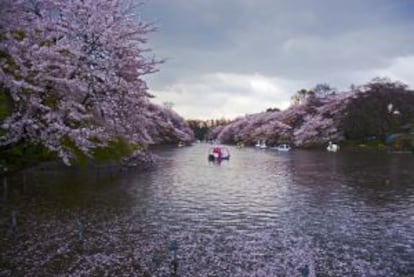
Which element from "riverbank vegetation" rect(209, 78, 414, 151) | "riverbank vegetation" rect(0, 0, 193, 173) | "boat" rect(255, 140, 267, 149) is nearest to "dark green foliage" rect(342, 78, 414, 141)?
"riverbank vegetation" rect(209, 78, 414, 151)

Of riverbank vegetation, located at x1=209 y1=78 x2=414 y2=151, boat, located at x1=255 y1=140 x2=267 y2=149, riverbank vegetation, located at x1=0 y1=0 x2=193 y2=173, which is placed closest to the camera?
riverbank vegetation, located at x1=0 y1=0 x2=193 y2=173

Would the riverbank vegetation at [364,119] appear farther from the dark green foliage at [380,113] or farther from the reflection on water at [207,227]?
the reflection on water at [207,227]

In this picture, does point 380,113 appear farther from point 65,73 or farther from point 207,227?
point 65,73

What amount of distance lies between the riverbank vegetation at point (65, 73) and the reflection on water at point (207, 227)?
5029mm

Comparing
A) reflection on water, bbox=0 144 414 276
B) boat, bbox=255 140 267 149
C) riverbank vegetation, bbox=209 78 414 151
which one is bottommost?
reflection on water, bbox=0 144 414 276

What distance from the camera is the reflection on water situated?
1795cm

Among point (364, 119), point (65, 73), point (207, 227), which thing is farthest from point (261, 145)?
point (65, 73)

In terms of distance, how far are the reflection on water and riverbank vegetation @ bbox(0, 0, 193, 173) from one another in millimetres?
5029

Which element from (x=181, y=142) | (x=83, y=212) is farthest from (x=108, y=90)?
(x=181, y=142)

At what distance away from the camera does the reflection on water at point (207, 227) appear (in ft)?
58.9

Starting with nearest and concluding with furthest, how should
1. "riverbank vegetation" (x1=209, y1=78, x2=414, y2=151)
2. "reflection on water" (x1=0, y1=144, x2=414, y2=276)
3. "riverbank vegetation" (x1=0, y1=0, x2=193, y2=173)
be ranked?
"riverbank vegetation" (x1=0, y1=0, x2=193, y2=173)
"reflection on water" (x1=0, y1=144, x2=414, y2=276)
"riverbank vegetation" (x1=209, y1=78, x2=414, y2=151)

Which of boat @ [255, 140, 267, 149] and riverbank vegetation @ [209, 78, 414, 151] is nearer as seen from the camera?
riverbank vegetation @ [209, 78, 414, 151]

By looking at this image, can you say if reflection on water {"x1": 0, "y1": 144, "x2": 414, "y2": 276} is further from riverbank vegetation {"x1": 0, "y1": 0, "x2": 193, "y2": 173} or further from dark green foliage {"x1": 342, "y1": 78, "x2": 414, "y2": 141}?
dark green foliage {"x1": 342, "y1": 78, "x2": 414, "y2": 141}

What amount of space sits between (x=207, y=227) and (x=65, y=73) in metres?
13.0
